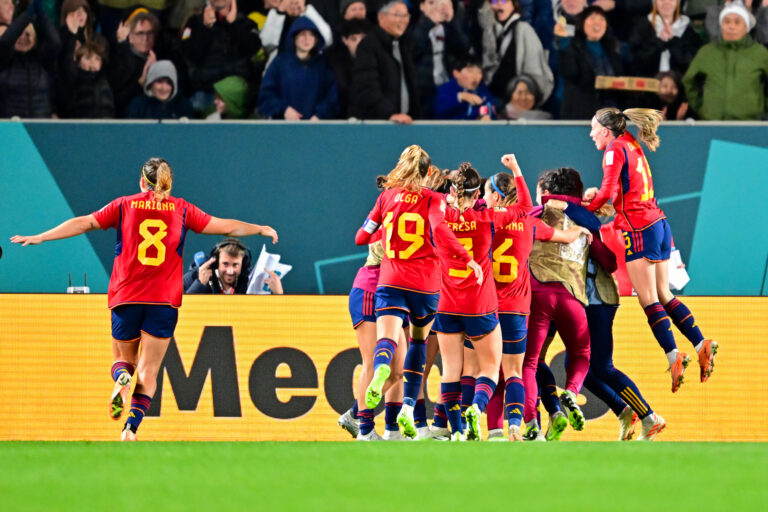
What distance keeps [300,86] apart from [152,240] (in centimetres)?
493

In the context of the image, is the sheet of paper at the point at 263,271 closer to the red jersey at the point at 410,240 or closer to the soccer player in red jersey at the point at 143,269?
the soccer player in red jersey at the point at 143,269

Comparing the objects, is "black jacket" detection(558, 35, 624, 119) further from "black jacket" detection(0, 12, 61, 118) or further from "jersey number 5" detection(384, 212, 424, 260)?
"black jacket" detection(0, 12, 61, 118)

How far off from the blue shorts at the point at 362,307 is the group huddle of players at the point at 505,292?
0.01 meters

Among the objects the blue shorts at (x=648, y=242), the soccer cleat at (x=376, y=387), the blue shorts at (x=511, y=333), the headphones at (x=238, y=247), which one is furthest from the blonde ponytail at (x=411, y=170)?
the headphones at (x=238, y=247)

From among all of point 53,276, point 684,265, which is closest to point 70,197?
point 53,276

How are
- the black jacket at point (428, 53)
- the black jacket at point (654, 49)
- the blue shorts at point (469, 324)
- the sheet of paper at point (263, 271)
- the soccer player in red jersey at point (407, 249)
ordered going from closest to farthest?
1. the soccer player in red jersey at point (407, 249)
2. the blue shorts at point (469, 324)
3. the sheet of paper at point (263, 271)
4. the black jacket at point (428, 53)
5. the black jacket at point (654, 49)

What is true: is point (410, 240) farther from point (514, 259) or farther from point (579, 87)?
point (579, 87)

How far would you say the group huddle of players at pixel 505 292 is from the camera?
324 inches

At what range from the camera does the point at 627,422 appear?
31.0 ft

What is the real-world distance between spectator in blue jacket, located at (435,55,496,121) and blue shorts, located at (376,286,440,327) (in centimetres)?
495

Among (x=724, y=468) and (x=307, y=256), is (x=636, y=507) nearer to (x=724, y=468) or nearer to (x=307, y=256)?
(x=724, y=468)

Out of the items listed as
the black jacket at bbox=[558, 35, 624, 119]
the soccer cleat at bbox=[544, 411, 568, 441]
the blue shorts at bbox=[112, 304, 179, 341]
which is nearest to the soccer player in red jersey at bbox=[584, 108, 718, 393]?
the soccer cleat at bbox=[544, 411, 568, 441]

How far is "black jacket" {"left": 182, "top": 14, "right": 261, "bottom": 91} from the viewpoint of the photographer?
1291 cm

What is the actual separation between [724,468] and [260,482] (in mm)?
2407
